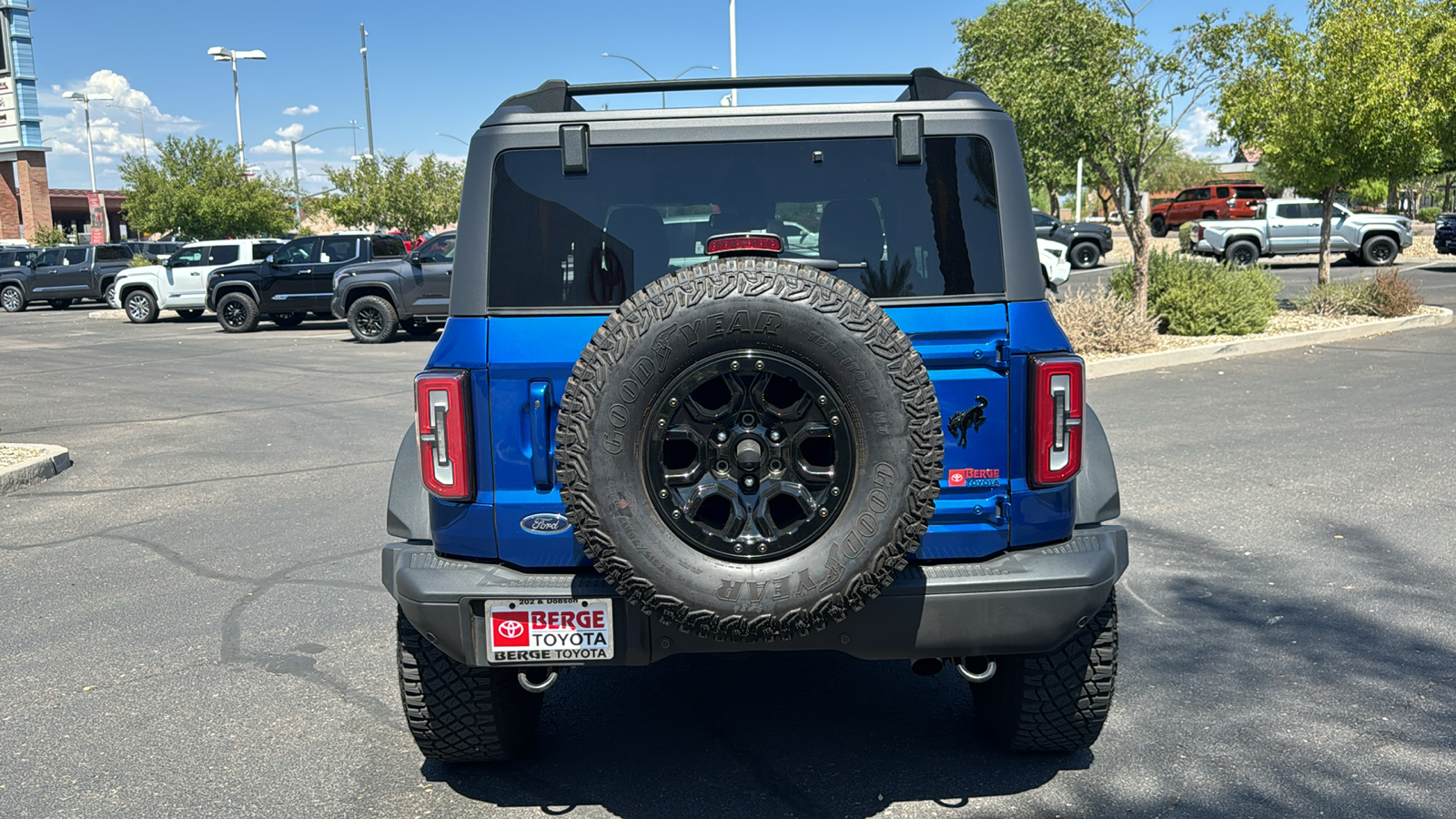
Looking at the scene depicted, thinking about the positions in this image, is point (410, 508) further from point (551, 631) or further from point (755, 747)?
point (755, 747)

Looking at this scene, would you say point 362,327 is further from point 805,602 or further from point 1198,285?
point 805,602

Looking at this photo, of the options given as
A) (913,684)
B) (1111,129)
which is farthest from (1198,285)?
(913,684)

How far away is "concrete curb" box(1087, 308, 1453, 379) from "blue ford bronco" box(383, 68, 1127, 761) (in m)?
10.1

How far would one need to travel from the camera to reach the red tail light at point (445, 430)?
3297mm

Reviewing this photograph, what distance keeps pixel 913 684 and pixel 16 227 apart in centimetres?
7002

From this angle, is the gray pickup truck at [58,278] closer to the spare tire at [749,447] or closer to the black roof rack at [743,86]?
the black roof rack at [743,86]

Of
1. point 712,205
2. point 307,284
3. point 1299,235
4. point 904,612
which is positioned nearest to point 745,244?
point 712,205

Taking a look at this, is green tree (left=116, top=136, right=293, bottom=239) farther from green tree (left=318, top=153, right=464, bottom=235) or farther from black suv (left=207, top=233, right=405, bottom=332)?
black suv (left=207, top=233, right=405, bottom=332)

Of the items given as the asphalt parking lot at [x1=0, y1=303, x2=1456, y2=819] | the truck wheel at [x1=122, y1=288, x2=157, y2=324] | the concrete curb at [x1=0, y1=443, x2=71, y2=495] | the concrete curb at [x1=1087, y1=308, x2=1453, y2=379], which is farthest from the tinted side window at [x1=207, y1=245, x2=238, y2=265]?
the concrete curb at [x1=1087, y1=308, x2=1453, y2=379]

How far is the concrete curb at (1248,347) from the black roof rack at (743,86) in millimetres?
9636

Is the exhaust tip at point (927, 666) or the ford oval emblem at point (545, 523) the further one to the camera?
the exhaust tip at point (927, 666)

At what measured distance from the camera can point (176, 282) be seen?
2650cm

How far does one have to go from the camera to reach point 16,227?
2450 inches

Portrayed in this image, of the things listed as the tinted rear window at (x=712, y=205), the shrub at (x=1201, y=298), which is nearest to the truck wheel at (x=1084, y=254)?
the shrub at (x=1201, y=298)
